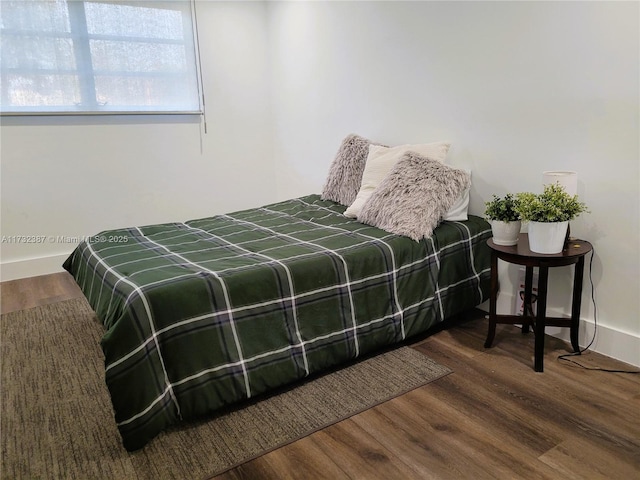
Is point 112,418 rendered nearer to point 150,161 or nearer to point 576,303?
point 576,303

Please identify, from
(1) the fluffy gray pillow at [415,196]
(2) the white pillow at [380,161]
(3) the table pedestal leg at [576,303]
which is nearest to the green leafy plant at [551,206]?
(3) the table pedestal leg at [576,303]

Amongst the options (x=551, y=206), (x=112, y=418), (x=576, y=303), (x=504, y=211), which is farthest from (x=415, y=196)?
(x=112, y=418)

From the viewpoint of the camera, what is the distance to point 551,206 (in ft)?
6.45

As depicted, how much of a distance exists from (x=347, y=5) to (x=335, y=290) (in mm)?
2346

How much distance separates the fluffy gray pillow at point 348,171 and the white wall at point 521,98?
256mm

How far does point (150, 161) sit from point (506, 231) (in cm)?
299

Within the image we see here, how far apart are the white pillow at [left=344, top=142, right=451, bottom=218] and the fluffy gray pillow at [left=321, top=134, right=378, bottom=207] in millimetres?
112

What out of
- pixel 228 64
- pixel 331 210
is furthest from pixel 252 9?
pixel 331 210

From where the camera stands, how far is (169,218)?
4148 mm

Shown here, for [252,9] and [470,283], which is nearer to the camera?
[470,283]

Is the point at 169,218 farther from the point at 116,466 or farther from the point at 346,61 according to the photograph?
the point at 116,466

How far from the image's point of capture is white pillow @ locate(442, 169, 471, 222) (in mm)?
2586

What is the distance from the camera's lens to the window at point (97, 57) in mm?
3365

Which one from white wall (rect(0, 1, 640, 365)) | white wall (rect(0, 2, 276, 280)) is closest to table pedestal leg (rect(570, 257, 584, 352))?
white wall (rect(0, 1, 640, 365))
